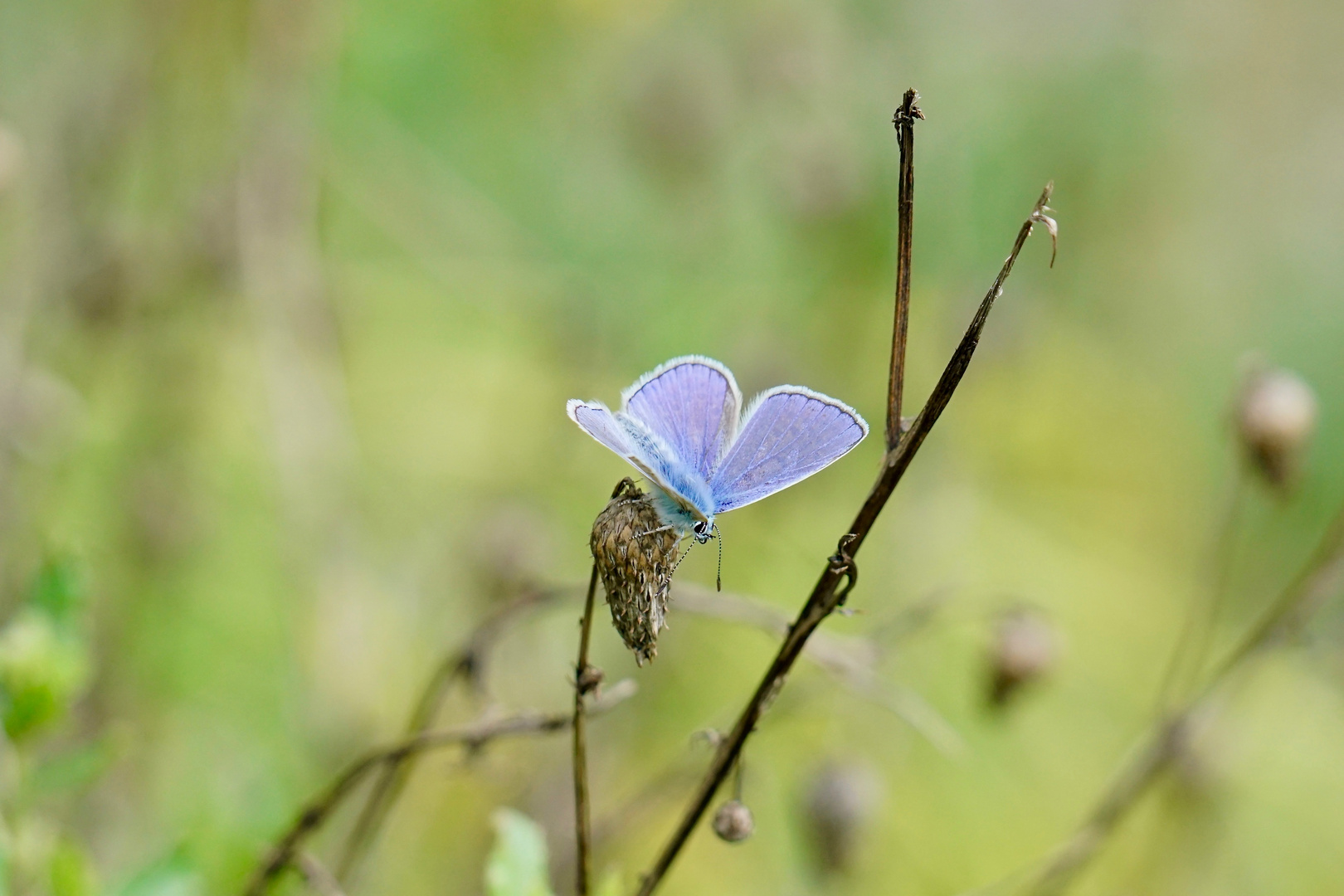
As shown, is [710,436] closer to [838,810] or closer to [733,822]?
[733,822]

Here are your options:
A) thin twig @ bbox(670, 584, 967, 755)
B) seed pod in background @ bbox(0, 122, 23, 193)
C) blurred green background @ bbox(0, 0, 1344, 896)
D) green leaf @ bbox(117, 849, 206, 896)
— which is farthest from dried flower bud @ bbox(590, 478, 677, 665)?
seed pod in background @ bbox(0, 122, 23, 193)

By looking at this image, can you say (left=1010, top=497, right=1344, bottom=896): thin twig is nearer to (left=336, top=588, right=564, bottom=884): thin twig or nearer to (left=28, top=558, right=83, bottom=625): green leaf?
(left=336, top=588, right=564, bottom=884): thin twig

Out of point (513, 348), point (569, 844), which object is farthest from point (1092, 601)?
point (569, 844)

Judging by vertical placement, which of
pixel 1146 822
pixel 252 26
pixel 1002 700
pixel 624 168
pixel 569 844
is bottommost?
pixel 569 844

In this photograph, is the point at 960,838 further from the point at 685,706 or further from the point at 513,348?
the point at 513,348

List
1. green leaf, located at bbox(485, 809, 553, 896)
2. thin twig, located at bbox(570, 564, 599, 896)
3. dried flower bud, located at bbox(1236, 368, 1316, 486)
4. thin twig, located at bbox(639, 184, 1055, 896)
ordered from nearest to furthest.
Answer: thin twig, located at bbox(639, 184, 1055, 896) < thin twig, located at bbox(570, 564, 599, 896) < green leaf, located at bbox(485, 809, 553, 896) < dried flower bud, located at bbox(1236, 368, 1316, 486)

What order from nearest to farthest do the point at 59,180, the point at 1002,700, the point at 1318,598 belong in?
the point at 1318,598 → the point at 1002,700 → the point at 59,180
